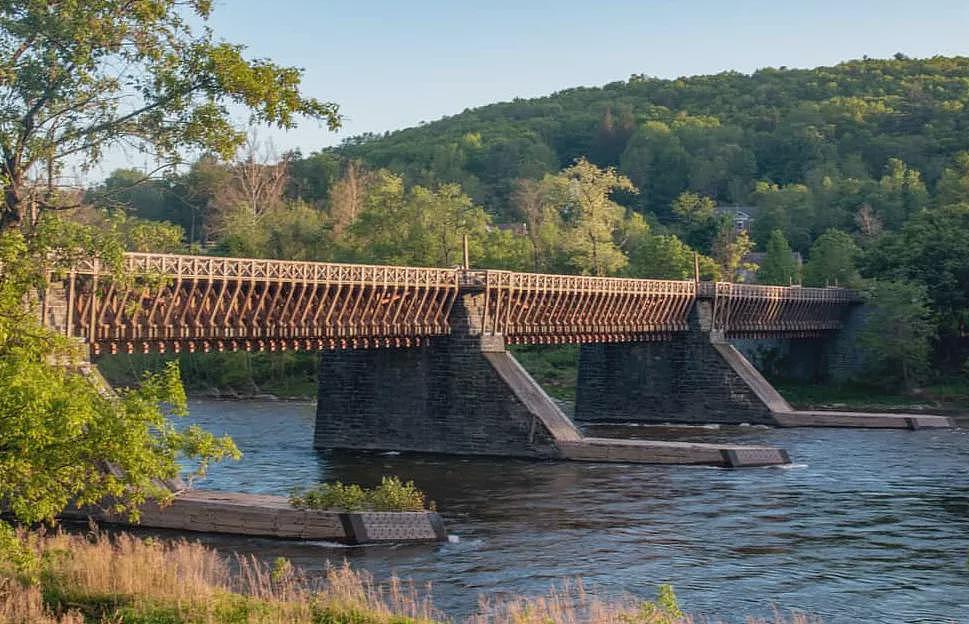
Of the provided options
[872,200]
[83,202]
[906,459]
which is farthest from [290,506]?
[872,200]

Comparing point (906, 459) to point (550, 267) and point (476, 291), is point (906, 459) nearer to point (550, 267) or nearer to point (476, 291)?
point (476, 291)

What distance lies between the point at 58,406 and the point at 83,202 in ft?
24.8

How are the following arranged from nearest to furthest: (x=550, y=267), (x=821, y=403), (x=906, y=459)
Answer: (x=906, y=459) < (x=821, y=403) < (x=550, y=267)

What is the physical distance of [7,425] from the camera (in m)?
17.1

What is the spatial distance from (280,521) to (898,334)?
2369 inches

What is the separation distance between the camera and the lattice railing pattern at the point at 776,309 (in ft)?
244

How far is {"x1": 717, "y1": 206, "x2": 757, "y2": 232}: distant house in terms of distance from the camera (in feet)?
536

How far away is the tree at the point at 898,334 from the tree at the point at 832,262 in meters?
13.5

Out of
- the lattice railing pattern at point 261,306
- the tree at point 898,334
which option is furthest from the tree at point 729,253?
the lattice railing pattern at point 261,306

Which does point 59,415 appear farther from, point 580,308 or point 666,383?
point 666,383

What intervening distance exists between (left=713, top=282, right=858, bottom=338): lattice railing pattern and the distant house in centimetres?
7576

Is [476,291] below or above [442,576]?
above

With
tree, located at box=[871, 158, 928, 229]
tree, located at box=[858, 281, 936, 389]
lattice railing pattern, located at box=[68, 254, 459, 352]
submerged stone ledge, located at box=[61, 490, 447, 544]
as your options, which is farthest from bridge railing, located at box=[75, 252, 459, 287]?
tree, located at box=[871, 158, 928, 229]

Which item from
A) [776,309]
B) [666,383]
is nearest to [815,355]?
[776,309]
